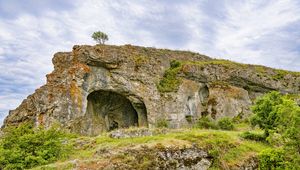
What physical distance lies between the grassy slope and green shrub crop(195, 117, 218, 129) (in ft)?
39.9

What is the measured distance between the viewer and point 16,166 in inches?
678

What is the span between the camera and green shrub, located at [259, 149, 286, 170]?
17.2 m

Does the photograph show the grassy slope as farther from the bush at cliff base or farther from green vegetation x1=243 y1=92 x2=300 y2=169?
the bush at cliff base

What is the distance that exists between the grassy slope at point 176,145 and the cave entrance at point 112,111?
13.4m

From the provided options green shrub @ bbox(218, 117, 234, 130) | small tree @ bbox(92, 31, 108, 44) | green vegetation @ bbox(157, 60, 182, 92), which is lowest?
green shrub @ bbox(218, 117, 234, 130)

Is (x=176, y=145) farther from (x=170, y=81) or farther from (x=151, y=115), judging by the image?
(x=170, y=81)

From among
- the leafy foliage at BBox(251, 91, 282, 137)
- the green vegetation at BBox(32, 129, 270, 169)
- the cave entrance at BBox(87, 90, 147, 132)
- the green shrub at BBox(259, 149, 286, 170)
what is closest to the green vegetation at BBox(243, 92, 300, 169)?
the green shrub at BBox(259, 149, 286, 170)

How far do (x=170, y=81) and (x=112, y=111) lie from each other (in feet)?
24.2

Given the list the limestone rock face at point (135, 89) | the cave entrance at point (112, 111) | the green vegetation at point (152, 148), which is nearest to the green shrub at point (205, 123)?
the limestone rock face at point (135, 89)

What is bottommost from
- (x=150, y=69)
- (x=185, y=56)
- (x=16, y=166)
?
(x=16, y=166)

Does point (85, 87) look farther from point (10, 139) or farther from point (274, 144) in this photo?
point (274, 144)

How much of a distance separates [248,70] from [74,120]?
22.9m

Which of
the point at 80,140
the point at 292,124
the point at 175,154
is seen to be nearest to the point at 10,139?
the point at 80,140

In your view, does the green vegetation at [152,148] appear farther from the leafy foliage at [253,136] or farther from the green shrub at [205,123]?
the green shrub at [205,123]
